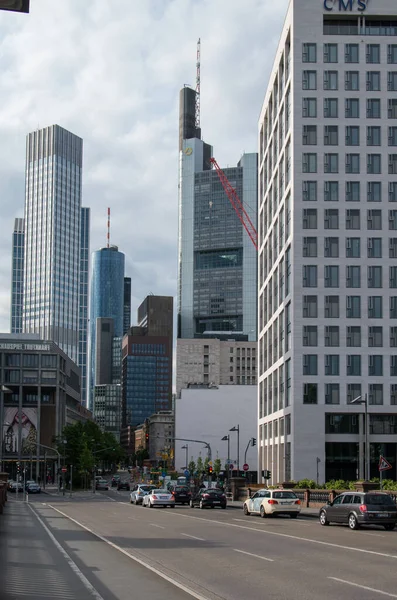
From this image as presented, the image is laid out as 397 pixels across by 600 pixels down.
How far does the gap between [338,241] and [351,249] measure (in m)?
1.48

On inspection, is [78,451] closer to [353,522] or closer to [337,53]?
[337,53]

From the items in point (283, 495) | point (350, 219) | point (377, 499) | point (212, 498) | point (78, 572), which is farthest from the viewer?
point (350, 219)

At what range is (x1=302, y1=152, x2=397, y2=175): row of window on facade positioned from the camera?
268 ft

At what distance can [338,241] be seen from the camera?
81.0m

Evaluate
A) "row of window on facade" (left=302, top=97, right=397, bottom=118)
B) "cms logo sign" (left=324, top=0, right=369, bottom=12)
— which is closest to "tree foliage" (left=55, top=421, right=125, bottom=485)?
"row of window on facade" (left=302, top=97, right=397, bottom=118)

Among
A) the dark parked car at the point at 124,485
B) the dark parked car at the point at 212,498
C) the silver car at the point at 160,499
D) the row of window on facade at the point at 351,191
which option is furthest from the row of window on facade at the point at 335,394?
the dark parked car at the point at 124,485

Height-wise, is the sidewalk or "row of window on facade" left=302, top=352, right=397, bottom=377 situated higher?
"row of window on facade" left=302, top=352, right=397, bottom=377

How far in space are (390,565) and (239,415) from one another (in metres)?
154

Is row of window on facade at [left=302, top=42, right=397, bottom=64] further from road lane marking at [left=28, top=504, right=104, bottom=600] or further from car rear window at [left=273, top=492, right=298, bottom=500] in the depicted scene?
road lane marking at [left=28, top=504, right=104, bottom=600]

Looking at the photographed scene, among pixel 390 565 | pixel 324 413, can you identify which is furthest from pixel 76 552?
pixel 324 413

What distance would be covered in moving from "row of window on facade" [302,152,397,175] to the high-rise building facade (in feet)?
0.32

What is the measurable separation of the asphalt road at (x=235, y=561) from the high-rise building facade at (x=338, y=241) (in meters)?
45.2

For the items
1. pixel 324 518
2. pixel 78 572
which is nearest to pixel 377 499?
pixel 324 518

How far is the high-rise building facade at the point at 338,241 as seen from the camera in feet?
255
